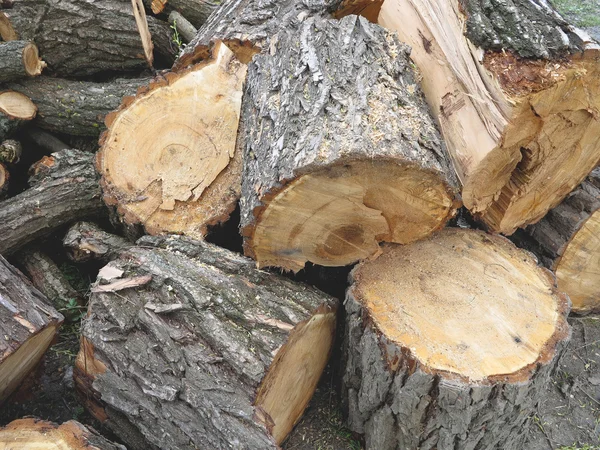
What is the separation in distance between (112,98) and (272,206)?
1990mm

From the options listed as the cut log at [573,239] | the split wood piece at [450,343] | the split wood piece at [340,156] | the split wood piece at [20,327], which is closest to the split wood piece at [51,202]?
the split wood piece at [20,327]

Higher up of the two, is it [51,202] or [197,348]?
[51,202]

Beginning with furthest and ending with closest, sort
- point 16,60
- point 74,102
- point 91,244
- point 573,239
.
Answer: point 74,102 → point 16,60 → point 91,244 → point 573,239

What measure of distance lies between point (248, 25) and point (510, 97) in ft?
5.58

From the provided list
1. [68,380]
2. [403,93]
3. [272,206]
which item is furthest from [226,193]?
[68,380]

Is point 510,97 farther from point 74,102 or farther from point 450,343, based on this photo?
point 74,102

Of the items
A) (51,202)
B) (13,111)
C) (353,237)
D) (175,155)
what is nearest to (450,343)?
(353,237)

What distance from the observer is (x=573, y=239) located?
281 centimetres

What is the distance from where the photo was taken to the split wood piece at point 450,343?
201 cm

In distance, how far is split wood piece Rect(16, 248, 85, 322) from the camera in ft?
9.82

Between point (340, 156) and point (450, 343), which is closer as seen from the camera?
point (340, 156)

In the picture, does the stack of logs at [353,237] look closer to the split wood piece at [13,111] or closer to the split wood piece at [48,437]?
the split wood piece at [48,437]

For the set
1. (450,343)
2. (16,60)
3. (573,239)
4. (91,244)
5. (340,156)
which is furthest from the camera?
(16,60)

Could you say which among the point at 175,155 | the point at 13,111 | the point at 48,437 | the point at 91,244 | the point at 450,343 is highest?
the point at 13,111
